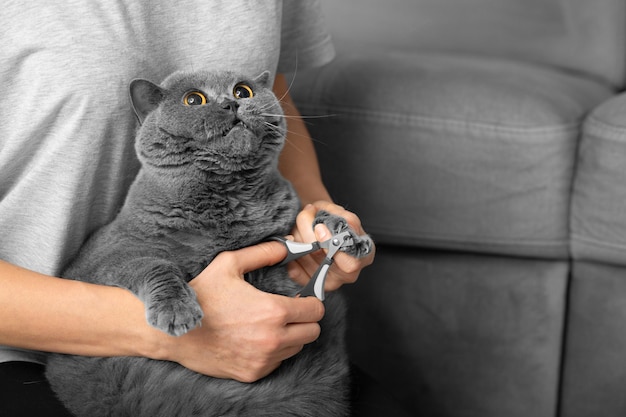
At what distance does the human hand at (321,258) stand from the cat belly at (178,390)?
111mm

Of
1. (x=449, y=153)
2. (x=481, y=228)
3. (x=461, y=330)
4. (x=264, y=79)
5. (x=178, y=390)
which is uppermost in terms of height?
(x=264, y=79)

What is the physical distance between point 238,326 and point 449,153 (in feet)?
2.22

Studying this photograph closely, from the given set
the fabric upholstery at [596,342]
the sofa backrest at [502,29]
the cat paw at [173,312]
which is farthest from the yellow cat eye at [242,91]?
the sofa backrest at [502,29]

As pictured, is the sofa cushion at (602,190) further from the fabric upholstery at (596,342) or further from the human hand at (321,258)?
the human hand at (321,258)

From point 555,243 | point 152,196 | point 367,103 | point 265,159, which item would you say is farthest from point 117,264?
point 555,243

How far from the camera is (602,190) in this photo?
4.21 ft

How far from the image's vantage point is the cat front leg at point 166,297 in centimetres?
73

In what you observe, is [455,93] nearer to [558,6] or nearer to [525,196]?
[525,196]

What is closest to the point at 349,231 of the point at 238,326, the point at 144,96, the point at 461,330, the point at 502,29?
the point at 238,326

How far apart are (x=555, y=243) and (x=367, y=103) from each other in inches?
17.2

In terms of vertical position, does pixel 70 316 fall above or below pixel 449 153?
above

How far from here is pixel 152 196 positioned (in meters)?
0.84

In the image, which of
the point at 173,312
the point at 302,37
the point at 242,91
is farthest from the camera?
the point at 302,37

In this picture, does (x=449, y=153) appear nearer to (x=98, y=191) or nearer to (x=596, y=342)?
(x=596, y=342)
